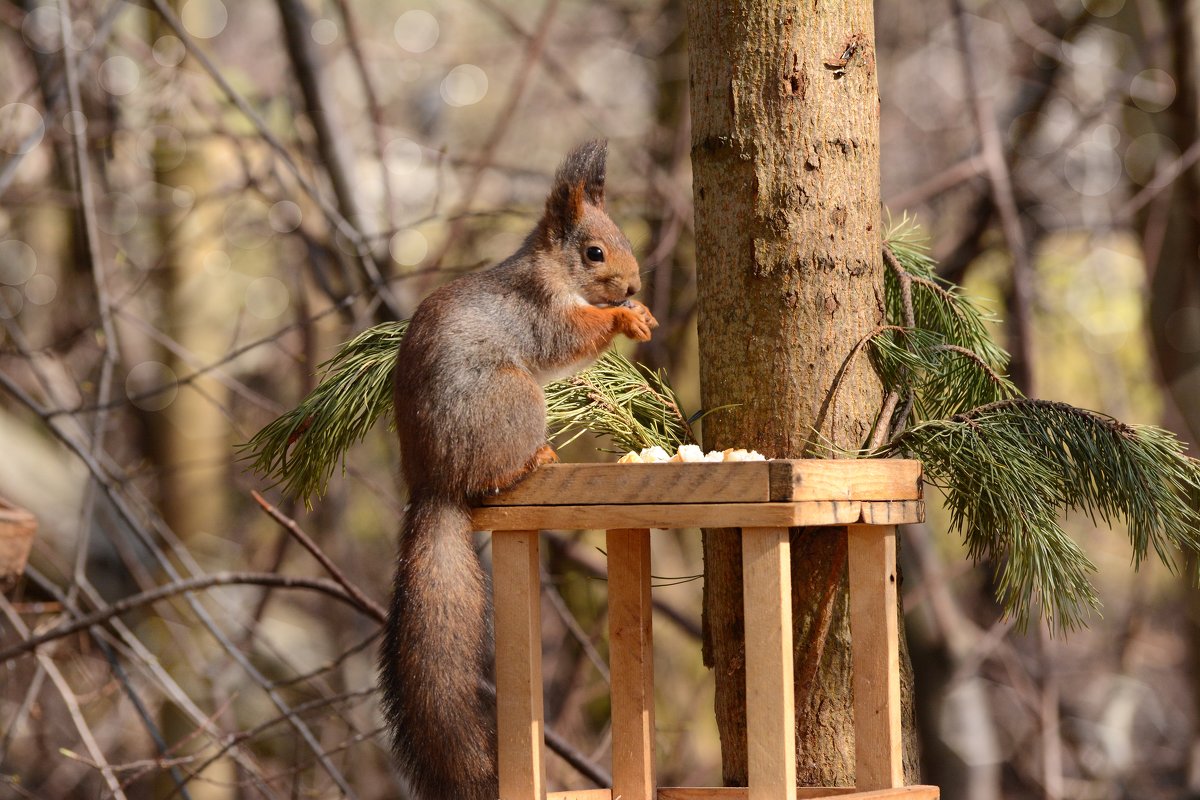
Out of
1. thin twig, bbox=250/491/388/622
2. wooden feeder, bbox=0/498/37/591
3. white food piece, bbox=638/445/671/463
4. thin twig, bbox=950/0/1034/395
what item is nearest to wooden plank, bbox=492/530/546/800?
white food piece, bbox=638/445/671/463

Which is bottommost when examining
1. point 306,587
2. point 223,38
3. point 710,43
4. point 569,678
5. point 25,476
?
point 569,678

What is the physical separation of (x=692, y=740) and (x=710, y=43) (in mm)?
3921

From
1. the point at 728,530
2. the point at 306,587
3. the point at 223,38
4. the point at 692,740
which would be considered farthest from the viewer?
the point at 223,38

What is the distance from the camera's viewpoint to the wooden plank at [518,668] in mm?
1567

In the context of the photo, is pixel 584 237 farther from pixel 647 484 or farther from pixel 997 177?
pixel 997 177

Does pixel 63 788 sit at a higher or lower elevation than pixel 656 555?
lower

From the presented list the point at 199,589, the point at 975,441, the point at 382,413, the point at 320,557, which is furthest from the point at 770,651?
the point at 199,589

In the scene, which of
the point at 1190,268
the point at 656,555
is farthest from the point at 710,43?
the point at 656,555

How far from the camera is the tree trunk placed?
164cm

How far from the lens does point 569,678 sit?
4.43 metres

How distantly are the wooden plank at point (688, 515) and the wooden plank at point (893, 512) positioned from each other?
20 mm

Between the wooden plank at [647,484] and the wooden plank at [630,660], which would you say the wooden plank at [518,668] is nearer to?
the wooden plank at [647,484]

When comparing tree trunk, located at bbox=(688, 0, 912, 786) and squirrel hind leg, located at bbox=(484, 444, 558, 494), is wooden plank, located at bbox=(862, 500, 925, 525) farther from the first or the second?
squirrel hind leg, located at bbox=(484, 444, 558, 494)

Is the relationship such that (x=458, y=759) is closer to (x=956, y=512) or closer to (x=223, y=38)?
(x=956, y=512)
